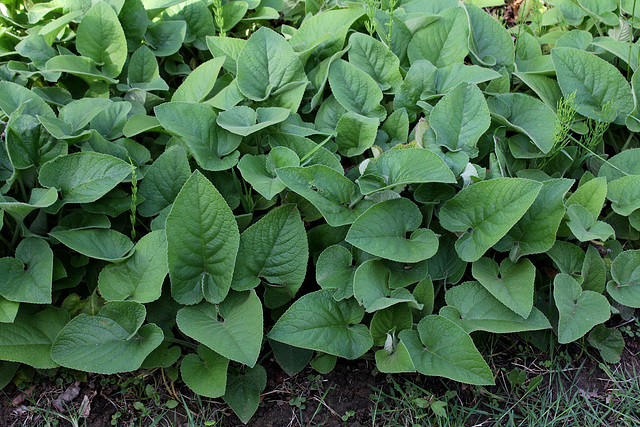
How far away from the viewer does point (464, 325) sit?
6.73 ft

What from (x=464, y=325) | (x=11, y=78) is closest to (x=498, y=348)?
(x=464, y=325)

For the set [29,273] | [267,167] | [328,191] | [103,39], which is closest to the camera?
[29,273]

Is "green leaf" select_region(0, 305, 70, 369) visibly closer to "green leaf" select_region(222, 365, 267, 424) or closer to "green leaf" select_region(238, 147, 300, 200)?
"green leaf" select_region(222, 365, 267, 424)

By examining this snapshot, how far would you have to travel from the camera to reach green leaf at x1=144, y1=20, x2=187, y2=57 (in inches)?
117

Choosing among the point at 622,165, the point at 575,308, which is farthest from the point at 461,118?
the point at 575,308

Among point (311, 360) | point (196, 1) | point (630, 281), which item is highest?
point (196, 1)

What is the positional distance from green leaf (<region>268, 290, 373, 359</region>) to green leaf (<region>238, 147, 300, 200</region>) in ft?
1.52

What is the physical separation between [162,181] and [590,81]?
6.82 ft

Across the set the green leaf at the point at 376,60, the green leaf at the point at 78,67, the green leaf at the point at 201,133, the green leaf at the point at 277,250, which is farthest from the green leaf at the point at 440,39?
the green leaf at the point at 78,67

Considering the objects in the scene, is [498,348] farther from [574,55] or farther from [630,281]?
[574,55]

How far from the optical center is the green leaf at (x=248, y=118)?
224 cm

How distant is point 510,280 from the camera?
210cm

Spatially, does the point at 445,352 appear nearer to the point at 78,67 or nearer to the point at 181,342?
the point at 181,342

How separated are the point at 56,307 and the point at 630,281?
232cm
